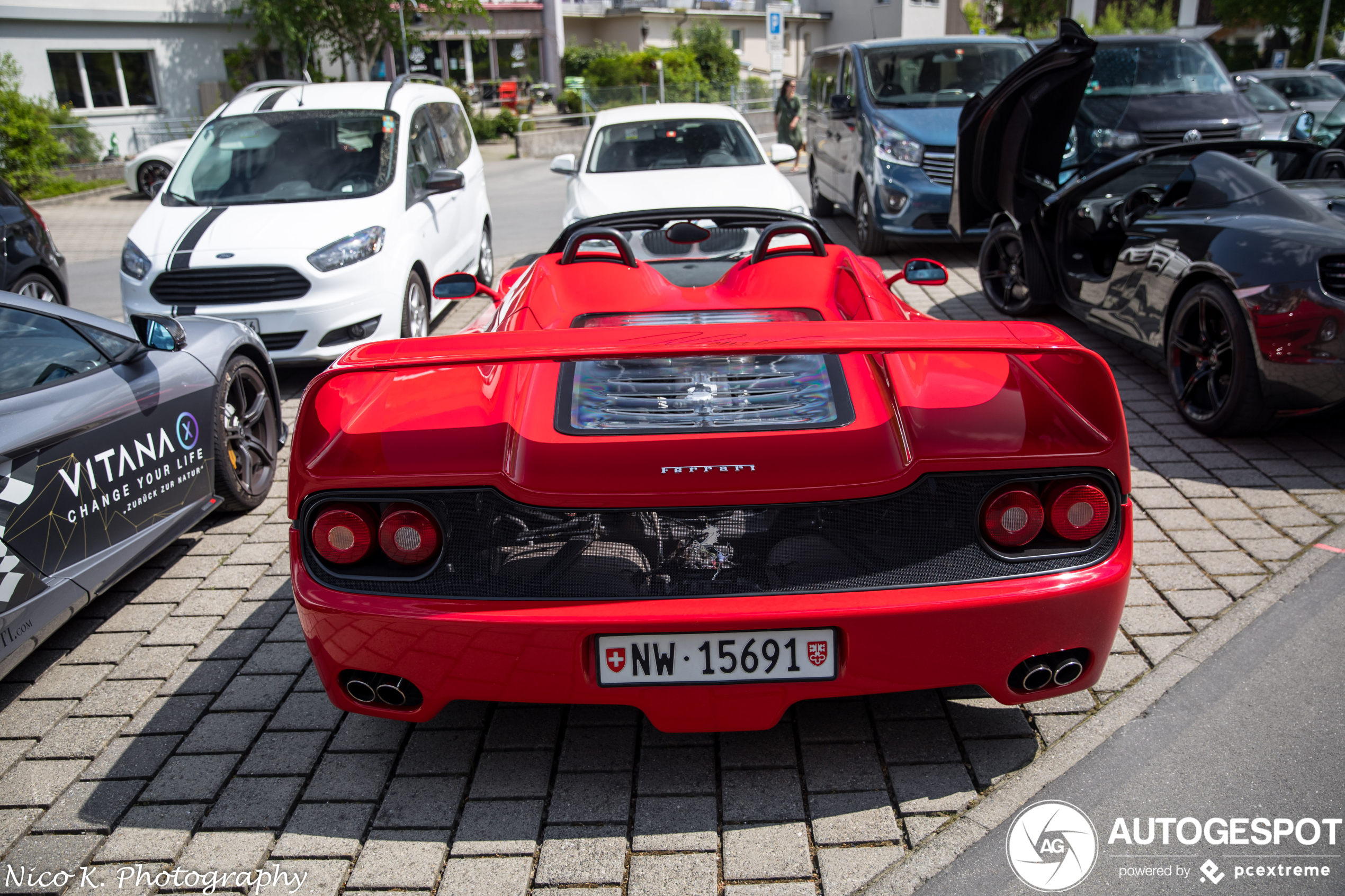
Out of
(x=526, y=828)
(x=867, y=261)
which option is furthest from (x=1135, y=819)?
(x=867, y=261)

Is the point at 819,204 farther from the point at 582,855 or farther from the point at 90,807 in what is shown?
the point at 90,807

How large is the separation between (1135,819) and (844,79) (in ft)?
31.7

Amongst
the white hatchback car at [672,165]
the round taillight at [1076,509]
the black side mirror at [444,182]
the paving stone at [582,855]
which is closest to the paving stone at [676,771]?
the paving stone at [582,855]

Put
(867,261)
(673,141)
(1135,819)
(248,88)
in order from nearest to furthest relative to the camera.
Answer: (1135,819)
(867,261)
(248,88)
(673,141)

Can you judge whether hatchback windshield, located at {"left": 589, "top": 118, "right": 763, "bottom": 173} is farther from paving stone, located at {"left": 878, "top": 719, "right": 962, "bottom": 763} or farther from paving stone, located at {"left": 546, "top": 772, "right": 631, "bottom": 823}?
paving stone, located at {"left": 546, "top": 772, "right": 631, "bottom": 823}

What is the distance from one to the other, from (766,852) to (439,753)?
1.01 m

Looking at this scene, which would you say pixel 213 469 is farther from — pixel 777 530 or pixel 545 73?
pixel 545 73

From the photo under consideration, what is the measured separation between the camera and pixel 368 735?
2969mm

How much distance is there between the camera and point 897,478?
235cm

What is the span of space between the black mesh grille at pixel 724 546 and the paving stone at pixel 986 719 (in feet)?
2.33

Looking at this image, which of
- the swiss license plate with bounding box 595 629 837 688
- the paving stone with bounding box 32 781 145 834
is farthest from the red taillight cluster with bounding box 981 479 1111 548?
the paving stone with bounding box 32 781 145 834

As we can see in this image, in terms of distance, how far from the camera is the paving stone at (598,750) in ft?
9.11

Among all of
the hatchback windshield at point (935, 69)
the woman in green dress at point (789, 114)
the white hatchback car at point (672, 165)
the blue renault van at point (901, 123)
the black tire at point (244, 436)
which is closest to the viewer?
the black tire at point (244, 436)

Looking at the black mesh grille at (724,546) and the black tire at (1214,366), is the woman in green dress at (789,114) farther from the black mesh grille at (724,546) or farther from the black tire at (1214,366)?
the black mesh grille at (724,546)
